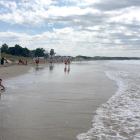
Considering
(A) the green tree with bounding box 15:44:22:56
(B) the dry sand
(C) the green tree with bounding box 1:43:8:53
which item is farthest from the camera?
(A) the green tree with bounding box 15:44:22:56

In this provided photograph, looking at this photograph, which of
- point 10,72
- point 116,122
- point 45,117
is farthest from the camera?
point 10,72

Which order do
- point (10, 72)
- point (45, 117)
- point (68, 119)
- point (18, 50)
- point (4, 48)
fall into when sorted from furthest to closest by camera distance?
point (4, 48) < point (18, 50) < point (10, 72) < point (45, 117) < point (68, 119)

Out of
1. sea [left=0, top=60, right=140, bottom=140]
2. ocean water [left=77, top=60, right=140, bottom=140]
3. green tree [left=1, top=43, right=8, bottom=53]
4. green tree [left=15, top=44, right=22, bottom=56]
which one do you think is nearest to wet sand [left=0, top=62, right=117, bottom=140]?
sea [left=0, top=60, right=140, bottom=140]

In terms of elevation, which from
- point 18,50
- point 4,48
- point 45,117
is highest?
point 4,48

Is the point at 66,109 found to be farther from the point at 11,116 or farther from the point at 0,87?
the point at 0,87

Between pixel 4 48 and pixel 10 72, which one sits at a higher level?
pixel 4 48

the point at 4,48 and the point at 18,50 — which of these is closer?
the point at 18,50

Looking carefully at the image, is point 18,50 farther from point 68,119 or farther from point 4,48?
point 68,119

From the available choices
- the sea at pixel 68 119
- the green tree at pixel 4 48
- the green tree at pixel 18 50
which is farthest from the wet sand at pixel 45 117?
the green tree at pixel 18 50

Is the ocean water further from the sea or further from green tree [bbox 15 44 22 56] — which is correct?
green tree [bbox 15 44 22 56]

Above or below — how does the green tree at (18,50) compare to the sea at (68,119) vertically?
above

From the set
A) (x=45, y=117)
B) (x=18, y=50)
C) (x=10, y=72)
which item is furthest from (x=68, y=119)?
(x=18, y=50)

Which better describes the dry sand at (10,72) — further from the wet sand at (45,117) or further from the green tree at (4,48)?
the green tree at (4,48)

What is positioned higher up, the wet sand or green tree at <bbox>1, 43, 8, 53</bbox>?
green tree at <bbox>1, 43, 8, 53</bbox>
